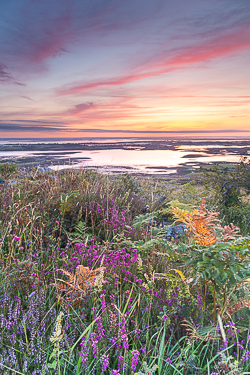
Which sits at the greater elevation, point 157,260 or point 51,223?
point 51,223

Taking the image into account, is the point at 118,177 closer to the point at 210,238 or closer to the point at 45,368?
the point at 210,238

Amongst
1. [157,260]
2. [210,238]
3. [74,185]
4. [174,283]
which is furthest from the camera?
[74,185]

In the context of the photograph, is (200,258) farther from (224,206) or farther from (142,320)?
(224,206)

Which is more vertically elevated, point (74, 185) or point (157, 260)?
point (74, 185)

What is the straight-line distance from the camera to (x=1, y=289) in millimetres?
2465

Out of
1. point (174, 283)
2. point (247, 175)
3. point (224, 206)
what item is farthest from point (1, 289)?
point (247, 175)

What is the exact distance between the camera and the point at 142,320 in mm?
2254

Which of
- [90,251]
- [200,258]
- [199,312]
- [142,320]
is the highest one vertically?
[200,258]

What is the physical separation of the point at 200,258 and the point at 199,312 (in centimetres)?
68

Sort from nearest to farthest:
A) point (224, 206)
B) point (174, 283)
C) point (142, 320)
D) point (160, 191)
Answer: point (142, 320), point (174, 283), point (224, 206), point (160, 191)

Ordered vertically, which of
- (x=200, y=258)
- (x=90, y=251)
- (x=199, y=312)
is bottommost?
(x=199, y=312)

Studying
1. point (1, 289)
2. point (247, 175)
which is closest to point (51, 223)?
point (1, 289)

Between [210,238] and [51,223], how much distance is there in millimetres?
3003

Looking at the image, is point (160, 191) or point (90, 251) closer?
point (90, 251)
